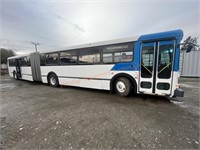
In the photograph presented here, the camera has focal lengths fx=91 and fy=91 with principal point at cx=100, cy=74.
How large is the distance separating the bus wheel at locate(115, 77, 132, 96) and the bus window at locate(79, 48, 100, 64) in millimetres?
1508

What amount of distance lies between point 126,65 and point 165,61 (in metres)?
1.44

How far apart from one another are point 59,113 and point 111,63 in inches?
117

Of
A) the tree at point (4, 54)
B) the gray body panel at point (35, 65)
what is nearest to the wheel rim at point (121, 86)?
the gray body panel at point (35, 65)

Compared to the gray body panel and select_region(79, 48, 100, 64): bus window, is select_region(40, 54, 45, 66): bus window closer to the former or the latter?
the gray body panel

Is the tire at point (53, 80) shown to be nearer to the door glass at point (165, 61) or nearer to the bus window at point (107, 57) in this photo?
the bus window at point (107, 57)

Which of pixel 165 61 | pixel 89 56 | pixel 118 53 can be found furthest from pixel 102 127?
pixel 89 56

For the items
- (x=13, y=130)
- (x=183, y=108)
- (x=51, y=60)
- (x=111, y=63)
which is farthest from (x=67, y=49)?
(x=183, y=108)

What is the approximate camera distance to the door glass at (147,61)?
3.63 m

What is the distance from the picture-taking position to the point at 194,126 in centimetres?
229

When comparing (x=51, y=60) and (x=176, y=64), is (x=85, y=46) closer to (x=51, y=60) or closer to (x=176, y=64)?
(x=51, y=60)

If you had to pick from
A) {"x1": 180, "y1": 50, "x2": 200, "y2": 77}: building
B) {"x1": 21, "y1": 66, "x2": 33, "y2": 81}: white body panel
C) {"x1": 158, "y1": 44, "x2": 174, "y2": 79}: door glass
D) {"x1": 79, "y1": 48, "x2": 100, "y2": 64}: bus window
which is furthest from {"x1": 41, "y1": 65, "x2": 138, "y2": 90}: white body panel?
{"x1": 180, "y1": 50, "x2": 200, "y2": 77}: building

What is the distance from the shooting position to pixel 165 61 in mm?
3424

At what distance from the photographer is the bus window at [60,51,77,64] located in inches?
213

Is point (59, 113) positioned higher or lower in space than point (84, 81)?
lower
